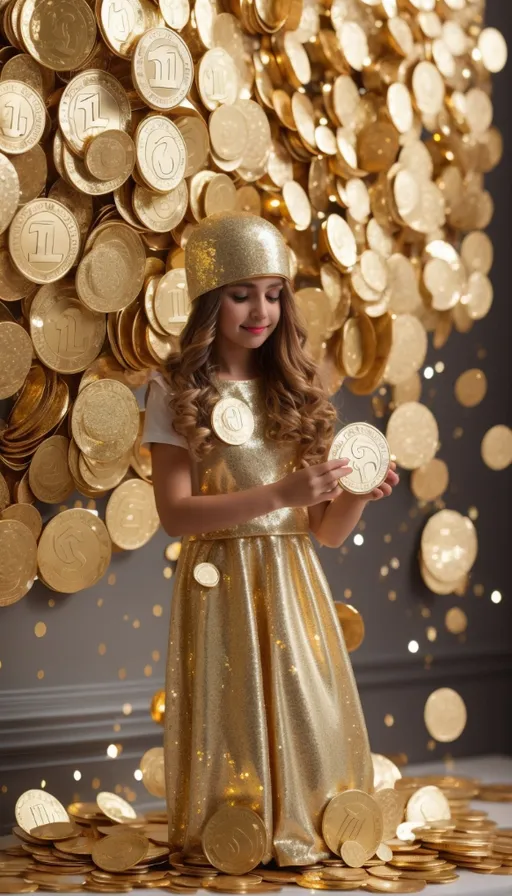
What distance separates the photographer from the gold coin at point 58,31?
2764 millimetres

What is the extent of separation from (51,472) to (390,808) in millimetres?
1076

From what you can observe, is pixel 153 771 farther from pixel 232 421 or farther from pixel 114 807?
pixel 232 421

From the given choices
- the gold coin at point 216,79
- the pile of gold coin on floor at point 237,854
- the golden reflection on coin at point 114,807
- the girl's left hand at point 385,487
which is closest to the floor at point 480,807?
the pile of gold coin on floor at point 237,854

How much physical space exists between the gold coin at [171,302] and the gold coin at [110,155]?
27 cm

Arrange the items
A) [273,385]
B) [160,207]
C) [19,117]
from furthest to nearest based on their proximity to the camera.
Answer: [160,207] → [19,117] → [273,385]

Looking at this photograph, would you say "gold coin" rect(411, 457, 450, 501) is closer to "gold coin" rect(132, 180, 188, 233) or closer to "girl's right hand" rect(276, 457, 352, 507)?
"gold coin" rect(132, 180, 188, 233)

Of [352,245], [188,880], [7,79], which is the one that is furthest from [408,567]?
[7,79]

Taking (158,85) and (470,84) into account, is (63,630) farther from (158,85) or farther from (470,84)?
(470,84)

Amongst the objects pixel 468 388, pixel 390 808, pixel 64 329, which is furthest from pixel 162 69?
pixel 390 808

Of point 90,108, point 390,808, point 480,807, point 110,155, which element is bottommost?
point 480,807

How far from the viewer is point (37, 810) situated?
284 centimetres

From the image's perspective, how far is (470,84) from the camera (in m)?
3.77

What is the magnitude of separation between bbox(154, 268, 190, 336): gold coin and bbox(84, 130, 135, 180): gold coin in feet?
0.89

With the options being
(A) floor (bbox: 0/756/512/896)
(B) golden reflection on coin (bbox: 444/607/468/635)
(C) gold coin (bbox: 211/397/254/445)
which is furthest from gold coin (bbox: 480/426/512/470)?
(C) gold coin (bbox: 211/397/254/445)
